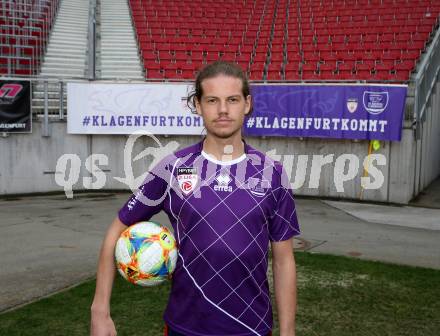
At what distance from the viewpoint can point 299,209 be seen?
41.4 ft

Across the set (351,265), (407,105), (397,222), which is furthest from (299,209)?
(351,265)

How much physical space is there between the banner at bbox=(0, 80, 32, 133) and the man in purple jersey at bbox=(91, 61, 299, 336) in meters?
12.3

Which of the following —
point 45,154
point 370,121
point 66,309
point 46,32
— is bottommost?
point 66,309

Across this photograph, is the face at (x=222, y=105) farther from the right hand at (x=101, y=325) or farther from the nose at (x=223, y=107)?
the right hand at (x=101, y=325)

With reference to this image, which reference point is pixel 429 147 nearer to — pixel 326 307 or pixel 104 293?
pixel 326 307

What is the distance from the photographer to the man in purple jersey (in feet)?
8.66

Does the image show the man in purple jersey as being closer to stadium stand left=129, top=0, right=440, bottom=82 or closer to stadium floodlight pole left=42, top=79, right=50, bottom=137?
stadium floodlight pole left=42, top=79, right=50, bottom=137

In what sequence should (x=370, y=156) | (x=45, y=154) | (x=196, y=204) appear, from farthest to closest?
(x=45, y=154) < (x=370, y=156) < (x=196, y=204)

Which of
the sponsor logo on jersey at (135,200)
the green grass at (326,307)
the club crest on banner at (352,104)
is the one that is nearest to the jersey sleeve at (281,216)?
the sponsor logo on jersey at (135,200)

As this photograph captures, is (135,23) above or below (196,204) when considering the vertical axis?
above

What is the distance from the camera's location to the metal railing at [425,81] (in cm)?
1323

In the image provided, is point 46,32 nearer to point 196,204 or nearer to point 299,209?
point 299,209

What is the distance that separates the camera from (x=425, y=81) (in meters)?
14.0

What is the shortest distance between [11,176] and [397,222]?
1006cm
